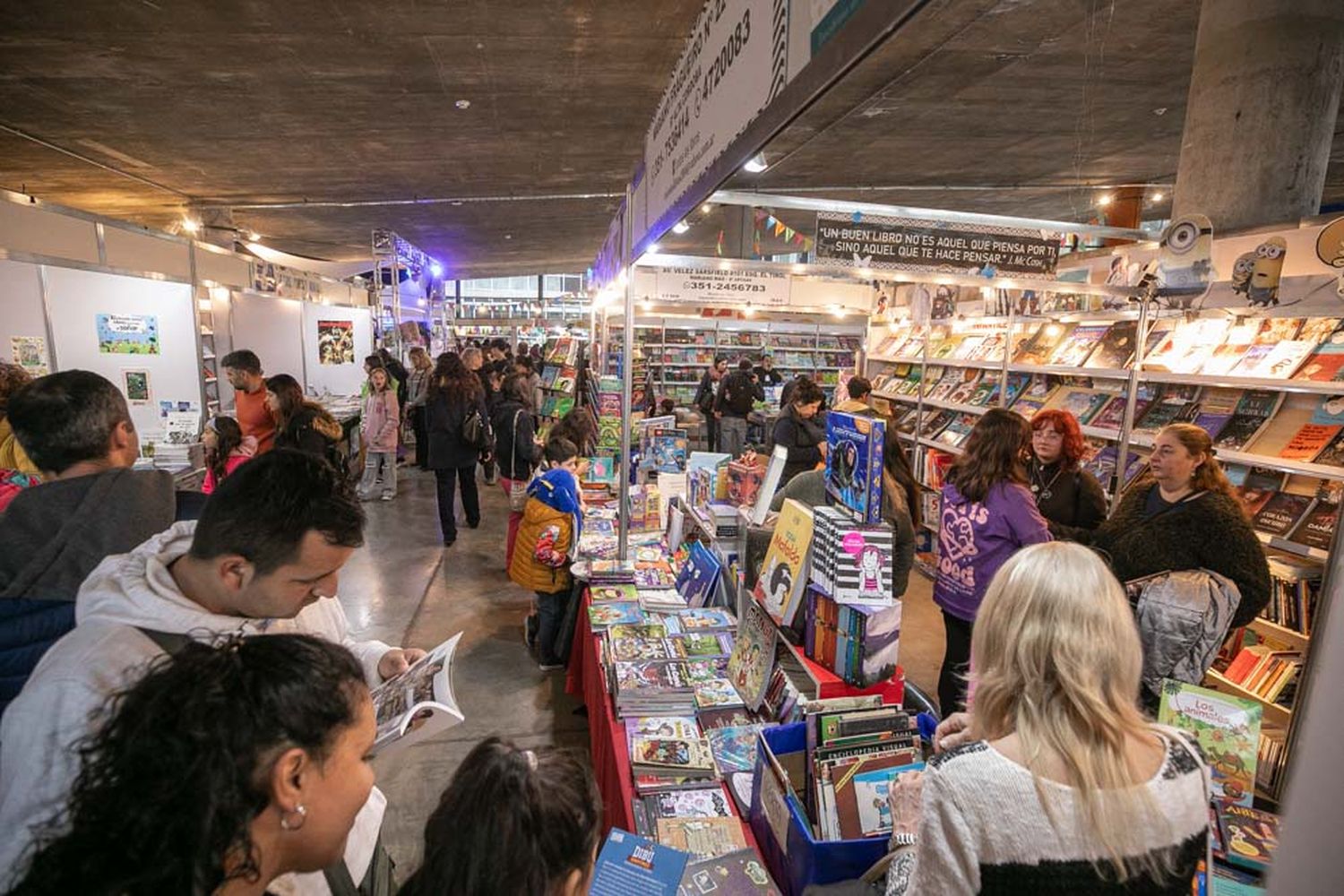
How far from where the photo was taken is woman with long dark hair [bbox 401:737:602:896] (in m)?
0.93

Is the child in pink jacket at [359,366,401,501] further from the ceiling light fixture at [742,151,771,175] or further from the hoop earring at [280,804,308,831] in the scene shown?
the hoop earring at [280,804,308,831]

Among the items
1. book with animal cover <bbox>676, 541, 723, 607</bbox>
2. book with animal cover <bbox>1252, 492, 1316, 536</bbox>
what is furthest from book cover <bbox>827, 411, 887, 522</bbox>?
book with animal cover <bbox>1252, 492, 1316, 536</bbox>

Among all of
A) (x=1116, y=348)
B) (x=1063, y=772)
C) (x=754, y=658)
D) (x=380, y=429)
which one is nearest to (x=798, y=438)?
(x=1116, y=348)

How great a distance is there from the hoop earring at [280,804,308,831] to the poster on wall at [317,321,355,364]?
11.3 metres

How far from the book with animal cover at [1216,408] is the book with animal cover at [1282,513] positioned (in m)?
0.48

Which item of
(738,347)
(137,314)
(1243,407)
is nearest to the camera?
(1243,407)

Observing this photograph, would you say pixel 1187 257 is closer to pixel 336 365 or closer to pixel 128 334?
pixel 128 334

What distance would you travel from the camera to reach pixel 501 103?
6730 millimetres

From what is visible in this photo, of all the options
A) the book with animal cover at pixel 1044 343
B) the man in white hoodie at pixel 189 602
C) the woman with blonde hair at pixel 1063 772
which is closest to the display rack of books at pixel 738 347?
the book with animal cover at pixel 1044 343

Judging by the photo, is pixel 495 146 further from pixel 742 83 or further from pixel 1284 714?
pixel 1284 714

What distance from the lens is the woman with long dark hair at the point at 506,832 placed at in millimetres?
933

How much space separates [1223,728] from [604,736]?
6.56ft

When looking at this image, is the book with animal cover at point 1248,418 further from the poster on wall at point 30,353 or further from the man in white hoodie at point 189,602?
the poster on wall at point 30,353

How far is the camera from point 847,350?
12078 mm
